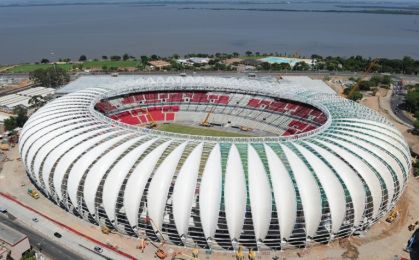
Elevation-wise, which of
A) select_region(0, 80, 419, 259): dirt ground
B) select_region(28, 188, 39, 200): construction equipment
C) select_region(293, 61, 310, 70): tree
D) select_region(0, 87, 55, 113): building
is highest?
select_region(293, 61, 310, 70): tree

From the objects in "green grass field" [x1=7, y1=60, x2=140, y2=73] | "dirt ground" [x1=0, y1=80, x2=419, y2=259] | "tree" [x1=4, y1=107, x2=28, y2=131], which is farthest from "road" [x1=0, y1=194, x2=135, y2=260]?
"green grass field" [x1=7, y1=60, x2=140, y2=73]

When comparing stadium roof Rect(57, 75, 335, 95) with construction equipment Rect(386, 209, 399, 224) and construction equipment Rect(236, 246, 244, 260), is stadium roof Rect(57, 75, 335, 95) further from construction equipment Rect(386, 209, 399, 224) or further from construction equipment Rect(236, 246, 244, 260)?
construction equipment Rect(236, 246, 244, 260)

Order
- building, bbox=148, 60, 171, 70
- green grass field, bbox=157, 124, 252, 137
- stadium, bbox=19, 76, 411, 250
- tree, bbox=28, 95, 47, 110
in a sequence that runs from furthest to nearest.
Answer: building, bbox=148, 60, 171, 70 → tree, bbox=28, 95, 47, 110 → green grass field, bbox=157, 124, 252, 137 → stadium, bbox=19, 76, 411, 250

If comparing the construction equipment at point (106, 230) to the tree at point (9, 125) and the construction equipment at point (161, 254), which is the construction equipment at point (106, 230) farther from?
the tree at point (9, 125)

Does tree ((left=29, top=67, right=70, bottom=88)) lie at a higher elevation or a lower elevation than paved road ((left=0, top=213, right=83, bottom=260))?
higher

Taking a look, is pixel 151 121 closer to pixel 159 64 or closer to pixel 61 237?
pixel 61 237

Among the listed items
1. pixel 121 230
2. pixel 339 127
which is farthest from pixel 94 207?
pixel 339 127

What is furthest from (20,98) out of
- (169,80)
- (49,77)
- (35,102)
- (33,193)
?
(33,193)

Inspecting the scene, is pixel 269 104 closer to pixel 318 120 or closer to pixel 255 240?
pixel 318 120
